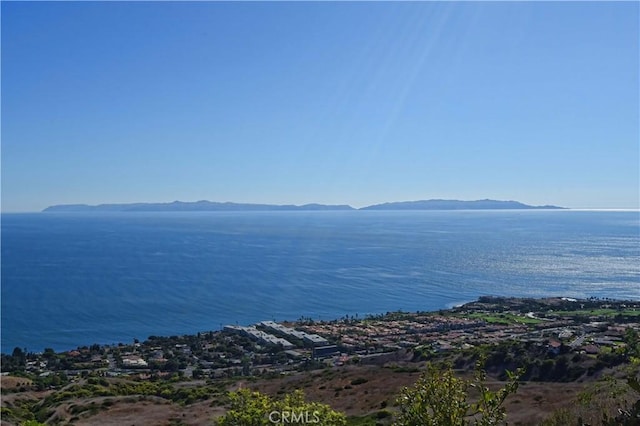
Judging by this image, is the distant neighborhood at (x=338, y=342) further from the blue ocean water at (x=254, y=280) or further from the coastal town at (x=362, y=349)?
the blue ocean water at (x=254, y=280)

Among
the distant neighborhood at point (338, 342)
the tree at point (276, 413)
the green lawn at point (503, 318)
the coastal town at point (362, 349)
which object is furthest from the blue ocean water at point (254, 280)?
the tree at point (276, 413)

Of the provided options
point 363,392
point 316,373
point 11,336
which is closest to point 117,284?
point 11,336

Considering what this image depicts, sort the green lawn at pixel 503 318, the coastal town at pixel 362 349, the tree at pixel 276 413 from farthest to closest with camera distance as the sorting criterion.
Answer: the green lawn at pixel 503 318 < the coastal town at pixel 362 349 < the tree at pixel 276 413

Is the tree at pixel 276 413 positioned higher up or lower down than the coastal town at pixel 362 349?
higher up

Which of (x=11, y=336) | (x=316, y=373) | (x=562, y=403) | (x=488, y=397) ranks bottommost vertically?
(x=11, y=336)

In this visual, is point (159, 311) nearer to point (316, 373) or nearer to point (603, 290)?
point (316, 373)
